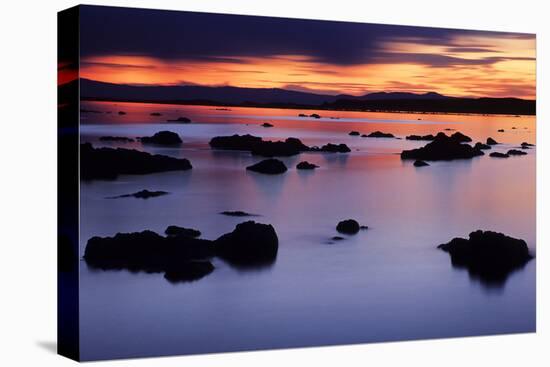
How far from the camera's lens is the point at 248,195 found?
10.8 meters

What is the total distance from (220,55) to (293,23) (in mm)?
730

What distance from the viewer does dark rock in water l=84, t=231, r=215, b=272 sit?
1020 cm

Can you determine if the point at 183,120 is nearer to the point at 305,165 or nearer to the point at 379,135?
the point at 305,165

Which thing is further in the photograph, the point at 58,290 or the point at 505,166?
the point at 505,166

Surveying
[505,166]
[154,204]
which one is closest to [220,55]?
[154,204]

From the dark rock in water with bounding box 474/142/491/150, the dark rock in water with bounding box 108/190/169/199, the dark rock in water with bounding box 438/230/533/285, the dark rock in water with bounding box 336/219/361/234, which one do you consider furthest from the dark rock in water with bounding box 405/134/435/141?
the dark rock in water with bounding box 108/190/169/199

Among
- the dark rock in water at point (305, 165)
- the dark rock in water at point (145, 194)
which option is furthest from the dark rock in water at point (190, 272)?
the dark rock in water at point (305, 165)

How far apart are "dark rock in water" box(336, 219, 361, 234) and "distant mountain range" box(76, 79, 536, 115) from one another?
1.01 meters

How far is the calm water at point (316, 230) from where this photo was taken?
10.3 metres

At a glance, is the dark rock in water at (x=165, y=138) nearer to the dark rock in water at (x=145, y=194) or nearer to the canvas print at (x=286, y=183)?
the canvas print at (x=286, y=183)

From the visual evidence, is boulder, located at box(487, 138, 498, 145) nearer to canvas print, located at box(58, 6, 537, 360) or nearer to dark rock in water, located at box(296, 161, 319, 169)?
canvas print, located at box(58, 6, 537, 360)

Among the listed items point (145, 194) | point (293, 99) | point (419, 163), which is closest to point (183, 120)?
point (145, 194)

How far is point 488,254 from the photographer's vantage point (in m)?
11.7

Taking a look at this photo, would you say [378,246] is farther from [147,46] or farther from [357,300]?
[147,46]
